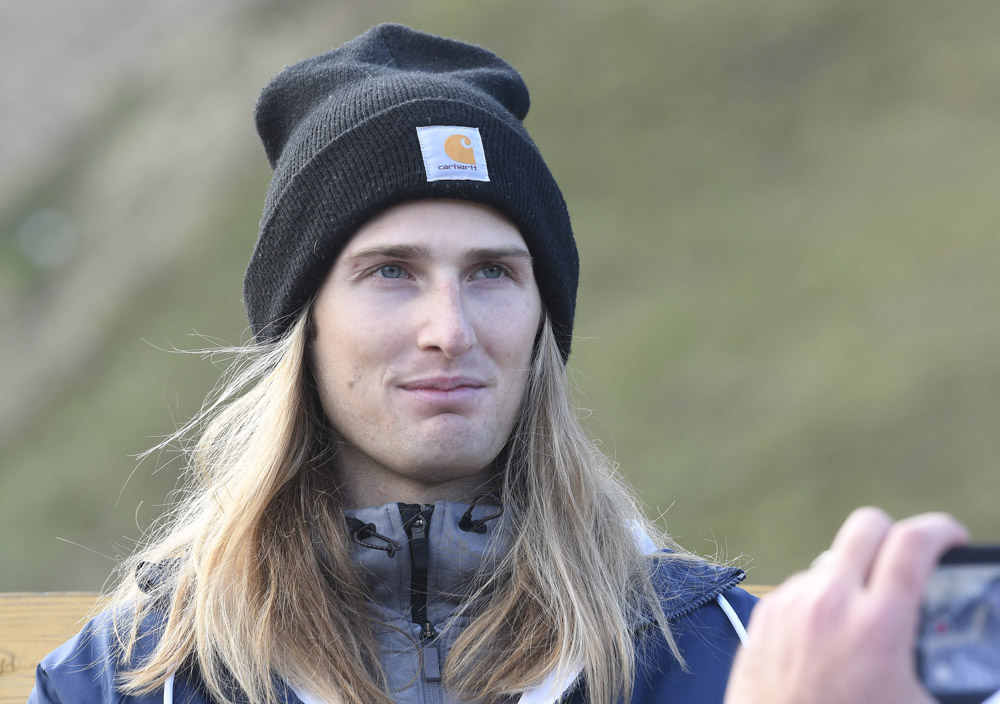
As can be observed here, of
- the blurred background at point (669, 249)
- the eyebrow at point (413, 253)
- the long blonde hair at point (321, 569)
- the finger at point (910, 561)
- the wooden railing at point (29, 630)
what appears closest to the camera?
the finger at point (910, 561)

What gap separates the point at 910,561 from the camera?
108 cm

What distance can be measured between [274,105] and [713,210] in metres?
6.37

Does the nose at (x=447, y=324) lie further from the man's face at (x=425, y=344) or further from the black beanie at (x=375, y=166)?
the black beanie at (x=375, y=166)

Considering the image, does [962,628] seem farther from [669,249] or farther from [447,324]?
[669,249]

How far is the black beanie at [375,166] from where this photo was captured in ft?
7.27

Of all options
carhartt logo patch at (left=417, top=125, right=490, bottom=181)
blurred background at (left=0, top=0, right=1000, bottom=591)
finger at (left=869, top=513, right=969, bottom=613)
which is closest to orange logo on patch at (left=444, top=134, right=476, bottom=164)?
carhartt logo patch at (left=417, top=125, right=490, bottom=181)

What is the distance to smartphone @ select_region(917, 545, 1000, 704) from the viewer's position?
1134 millimetres

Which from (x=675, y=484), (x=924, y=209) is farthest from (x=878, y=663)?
(x=924, y=209)

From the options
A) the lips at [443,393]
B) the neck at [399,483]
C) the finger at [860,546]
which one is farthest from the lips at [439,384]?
the finger at [860,546]

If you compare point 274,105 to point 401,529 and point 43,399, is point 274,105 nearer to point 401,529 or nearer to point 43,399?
point 401,529

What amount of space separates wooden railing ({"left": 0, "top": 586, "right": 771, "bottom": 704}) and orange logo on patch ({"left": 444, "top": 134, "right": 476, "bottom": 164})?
1220mm

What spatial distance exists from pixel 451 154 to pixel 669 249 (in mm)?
6198

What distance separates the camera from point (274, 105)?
2545 millimetres

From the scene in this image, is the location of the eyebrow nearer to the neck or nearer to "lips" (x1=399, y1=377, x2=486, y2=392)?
"lips" (x1=399, y1=377, x2=486, y2=392)
